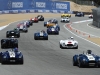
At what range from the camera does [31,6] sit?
99.9 m

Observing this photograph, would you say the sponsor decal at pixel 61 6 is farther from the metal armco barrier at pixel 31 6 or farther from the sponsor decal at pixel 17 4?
the sponsor decal at pixel 17 4

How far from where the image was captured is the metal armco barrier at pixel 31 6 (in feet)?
300

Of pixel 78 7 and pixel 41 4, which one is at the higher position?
pixel 41 4

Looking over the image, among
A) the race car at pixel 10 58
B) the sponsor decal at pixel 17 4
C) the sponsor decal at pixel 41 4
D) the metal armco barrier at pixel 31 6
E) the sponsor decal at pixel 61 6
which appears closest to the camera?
the race car at pixel 10 58

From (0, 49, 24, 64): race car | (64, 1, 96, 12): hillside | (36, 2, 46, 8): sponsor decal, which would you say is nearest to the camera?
(0, 49, 24, 64): race car

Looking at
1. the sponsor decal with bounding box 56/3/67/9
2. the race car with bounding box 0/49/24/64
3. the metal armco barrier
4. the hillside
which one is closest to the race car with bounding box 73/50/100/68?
the race car with bounding box 0/49/24/64

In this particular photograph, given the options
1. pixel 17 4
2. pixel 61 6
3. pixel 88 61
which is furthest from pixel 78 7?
pixel 88 61

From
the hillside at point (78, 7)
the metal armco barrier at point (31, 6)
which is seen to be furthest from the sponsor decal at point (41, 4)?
the hillside at point (78, 7)

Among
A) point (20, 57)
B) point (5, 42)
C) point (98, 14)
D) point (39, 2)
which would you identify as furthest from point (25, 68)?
point (39, 2)

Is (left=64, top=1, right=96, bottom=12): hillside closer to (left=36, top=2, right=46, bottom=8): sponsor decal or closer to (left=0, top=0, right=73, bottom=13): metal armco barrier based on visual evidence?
(left=0, top=0, right=73, bottom=13): metal armco barrier

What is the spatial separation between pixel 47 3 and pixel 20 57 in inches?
3172

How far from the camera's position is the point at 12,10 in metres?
95.2

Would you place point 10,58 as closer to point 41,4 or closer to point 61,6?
point 41,4

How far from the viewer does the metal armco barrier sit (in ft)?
300
